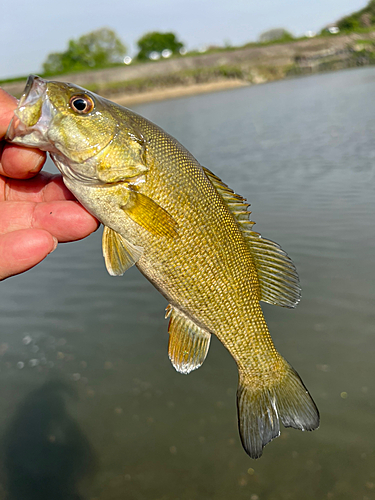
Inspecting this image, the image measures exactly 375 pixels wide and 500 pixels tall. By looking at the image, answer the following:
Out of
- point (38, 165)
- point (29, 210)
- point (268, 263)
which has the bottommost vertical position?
point (268, 263)

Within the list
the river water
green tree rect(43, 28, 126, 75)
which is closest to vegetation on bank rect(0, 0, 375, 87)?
green tree rect(43, 28, 126, 75)

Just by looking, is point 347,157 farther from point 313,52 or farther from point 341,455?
point 313,52

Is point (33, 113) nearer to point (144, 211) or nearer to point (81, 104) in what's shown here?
point (81, 104)

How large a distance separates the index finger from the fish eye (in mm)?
441

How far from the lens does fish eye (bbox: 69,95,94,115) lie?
240 centimetres

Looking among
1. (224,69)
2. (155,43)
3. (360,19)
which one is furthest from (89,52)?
(360,19)

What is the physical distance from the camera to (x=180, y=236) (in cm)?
250

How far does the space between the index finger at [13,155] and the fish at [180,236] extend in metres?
0.22

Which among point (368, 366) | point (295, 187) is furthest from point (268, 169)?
point (368, 366)

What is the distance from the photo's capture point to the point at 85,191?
246 cm

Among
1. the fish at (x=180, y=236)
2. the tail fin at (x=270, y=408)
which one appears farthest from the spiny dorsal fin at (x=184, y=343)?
the tail fin at (x=270, y=408)

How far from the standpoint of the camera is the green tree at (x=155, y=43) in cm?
9538

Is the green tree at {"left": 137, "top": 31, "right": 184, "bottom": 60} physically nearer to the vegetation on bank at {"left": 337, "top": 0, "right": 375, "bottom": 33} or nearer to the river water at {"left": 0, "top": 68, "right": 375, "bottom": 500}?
the vegetation on bank at {"left": 337, "top": 0, "right": 375, "bottom": 33}

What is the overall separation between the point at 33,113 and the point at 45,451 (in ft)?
11.9
